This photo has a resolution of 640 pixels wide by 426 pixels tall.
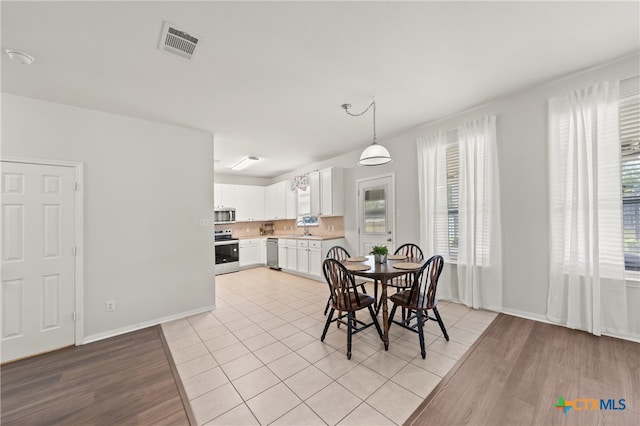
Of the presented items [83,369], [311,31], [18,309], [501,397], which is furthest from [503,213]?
[18,309]

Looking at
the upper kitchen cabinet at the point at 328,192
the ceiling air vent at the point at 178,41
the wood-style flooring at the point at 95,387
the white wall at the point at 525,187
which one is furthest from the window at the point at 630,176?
the wood-style flooring at the point at 95,387

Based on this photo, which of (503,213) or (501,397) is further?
(503,213)

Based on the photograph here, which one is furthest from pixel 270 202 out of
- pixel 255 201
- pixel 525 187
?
pixel 525 187

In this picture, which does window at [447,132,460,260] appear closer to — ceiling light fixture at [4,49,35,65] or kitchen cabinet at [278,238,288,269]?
kitchen cabinet at [278,238,288,269]

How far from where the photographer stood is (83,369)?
2.39 m

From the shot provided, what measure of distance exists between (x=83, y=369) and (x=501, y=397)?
3.71 metres

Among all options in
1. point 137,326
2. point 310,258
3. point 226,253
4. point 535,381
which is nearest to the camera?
point 535,381

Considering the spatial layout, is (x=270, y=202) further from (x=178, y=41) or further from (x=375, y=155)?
(x=178, y=41)

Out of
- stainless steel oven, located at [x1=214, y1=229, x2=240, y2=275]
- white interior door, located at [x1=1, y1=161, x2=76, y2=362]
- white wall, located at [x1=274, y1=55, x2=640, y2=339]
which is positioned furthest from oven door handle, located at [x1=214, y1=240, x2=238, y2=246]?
white wall, located at [x1=274, y1=55, x2=640, y2=339]

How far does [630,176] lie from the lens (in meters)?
2.54

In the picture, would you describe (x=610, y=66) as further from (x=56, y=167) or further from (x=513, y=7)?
(x=56, y=167)

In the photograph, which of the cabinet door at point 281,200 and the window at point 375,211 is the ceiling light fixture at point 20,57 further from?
the cabinet door at point 281,200

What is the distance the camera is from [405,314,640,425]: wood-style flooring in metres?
1.66

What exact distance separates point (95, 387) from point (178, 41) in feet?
9.93
